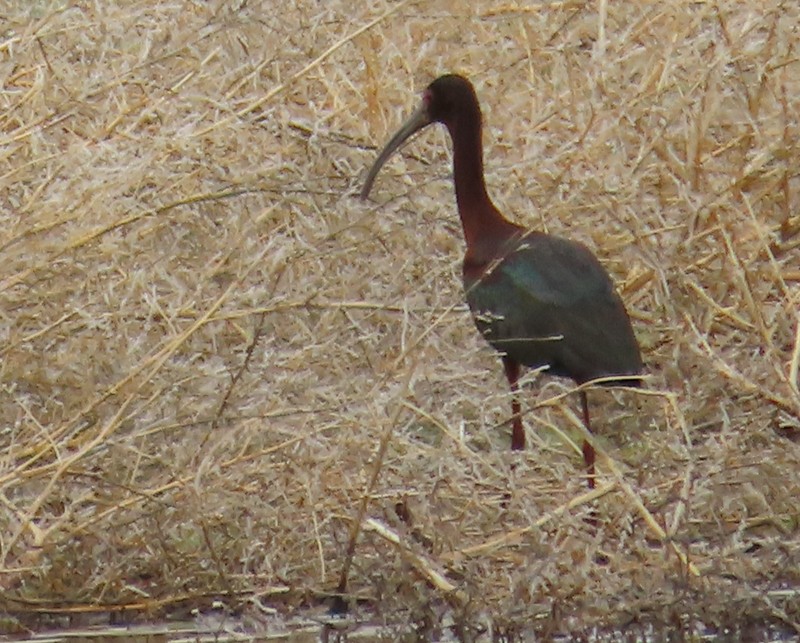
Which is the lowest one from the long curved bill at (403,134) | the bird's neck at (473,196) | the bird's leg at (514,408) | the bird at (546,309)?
the bird's leg at (514,408)

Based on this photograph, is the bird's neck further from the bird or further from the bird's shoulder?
the bird's shoulder

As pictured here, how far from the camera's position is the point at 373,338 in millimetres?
6016

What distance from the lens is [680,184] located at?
21.0 ft

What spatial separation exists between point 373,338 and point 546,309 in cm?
55

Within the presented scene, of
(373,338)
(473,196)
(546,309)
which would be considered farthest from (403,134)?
(546,309)

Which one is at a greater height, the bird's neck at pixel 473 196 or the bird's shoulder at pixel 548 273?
the bird's neck at pixel 473 196

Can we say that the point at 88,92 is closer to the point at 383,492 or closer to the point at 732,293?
the point at 383,492

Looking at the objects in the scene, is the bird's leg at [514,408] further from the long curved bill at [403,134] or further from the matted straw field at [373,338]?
the long curved bill at [403,134]

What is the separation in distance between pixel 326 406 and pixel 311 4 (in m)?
2.42

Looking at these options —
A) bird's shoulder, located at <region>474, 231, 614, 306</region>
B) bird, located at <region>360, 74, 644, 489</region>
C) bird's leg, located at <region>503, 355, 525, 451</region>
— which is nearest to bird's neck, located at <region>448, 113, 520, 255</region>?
bird, located at <region>360, 74, 644, 489</region>

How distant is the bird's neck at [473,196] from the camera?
6.06 metres

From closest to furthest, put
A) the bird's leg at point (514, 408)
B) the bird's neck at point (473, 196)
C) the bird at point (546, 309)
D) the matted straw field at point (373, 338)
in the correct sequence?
the matted straw field at point (373, 338) → the bird at point (546, 309) → the bird's leg at point (514, 408) → the bird's neck at point (473, 196)

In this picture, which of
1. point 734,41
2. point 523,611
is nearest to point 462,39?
point 734,41

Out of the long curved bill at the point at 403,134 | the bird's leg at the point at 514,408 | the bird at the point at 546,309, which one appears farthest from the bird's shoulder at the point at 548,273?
the long curved bill at the point at 403,134
